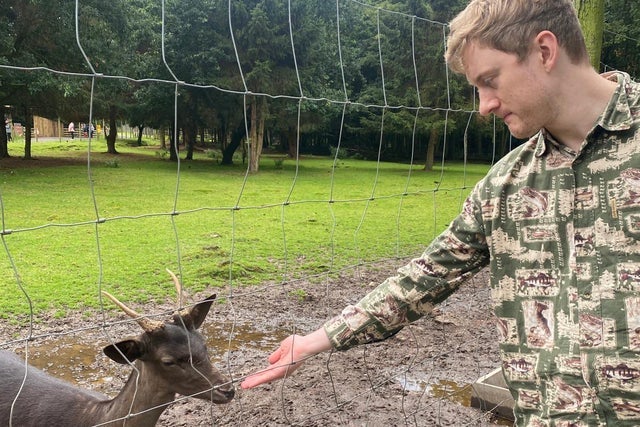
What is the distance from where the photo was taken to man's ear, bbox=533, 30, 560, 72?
1249mm

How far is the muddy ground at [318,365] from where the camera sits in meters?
3.18

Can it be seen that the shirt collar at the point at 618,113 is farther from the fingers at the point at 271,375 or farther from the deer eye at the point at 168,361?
the deer eye at the point at 168,361

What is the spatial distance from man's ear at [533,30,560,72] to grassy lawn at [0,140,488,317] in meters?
1.24

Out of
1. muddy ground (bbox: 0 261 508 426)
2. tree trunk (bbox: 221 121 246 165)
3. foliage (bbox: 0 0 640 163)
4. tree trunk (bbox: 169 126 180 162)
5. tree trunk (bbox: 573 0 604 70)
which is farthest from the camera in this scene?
tree trunk (bbox: 221 121 246 165)

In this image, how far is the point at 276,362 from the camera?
176cm

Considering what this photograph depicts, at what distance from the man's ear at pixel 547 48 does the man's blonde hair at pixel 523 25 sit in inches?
0.5

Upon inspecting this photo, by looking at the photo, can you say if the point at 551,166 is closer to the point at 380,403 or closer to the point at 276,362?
the point at 276,362

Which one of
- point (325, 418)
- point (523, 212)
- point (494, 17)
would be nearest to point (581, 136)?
point (523, 212)

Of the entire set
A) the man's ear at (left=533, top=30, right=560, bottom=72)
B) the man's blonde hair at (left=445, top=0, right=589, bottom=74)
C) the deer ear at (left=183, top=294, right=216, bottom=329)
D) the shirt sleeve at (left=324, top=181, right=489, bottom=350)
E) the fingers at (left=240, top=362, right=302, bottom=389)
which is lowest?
the deer ear at (left=183, top=294, right=216, bottom=329)

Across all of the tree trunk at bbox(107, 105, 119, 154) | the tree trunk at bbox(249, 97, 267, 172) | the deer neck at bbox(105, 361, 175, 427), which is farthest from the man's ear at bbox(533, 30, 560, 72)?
the tree trunk at bbox(107, 105, 119, 154)

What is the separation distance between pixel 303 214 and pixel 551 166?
8711 millimetres

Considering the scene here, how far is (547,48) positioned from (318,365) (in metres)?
2.95

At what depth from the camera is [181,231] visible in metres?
8.32

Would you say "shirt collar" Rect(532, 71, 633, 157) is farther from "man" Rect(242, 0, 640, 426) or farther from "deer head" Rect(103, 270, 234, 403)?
"deer head" Rect(103, 270, 234, 403)
